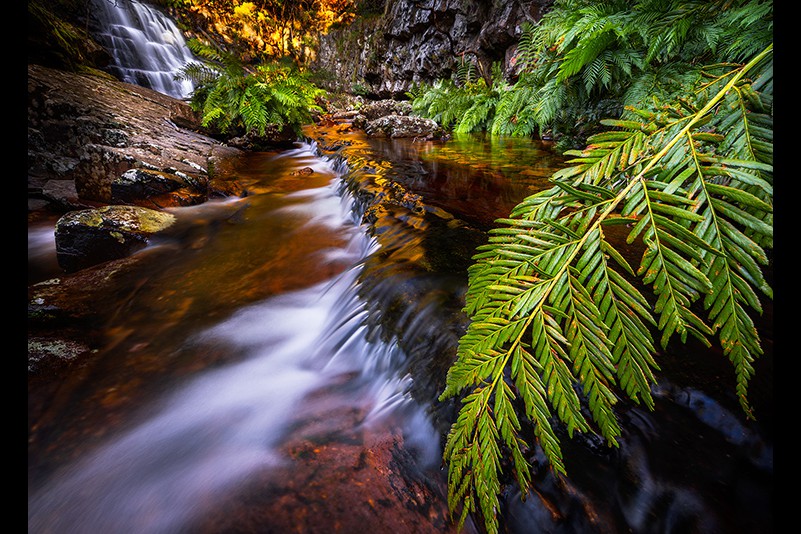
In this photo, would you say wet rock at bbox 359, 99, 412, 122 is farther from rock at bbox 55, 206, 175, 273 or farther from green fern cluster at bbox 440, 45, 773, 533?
green fern cluster at bbox 440, 45, 773, 533

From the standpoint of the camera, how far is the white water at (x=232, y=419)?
4.73 ft

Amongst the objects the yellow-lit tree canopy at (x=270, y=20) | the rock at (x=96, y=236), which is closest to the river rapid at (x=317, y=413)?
the rock at (x=96, y=236)

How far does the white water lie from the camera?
1441 mm

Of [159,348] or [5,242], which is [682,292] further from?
[159,348]

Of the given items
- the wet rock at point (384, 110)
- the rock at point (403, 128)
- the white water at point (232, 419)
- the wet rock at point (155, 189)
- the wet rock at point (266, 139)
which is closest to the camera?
the white water at point (232, 419)

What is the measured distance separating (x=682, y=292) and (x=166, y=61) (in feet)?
63.0

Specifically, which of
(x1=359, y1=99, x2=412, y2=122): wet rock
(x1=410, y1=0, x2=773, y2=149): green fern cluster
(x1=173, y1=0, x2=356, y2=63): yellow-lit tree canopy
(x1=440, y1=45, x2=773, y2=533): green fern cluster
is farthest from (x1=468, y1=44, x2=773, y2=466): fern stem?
(x1=173, y1=0, x2=356, y2=63): yellow-lit tree canopy

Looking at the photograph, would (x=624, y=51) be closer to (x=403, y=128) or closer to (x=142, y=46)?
(x=403, y=128)

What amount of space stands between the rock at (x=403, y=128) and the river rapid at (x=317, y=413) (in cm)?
691

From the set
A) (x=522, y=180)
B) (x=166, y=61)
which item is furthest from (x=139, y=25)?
(x=522, y=180)

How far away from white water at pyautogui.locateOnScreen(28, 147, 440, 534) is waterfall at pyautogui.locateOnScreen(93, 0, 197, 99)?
1352 centimetres

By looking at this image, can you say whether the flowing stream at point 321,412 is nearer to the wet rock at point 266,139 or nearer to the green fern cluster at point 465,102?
the wet rock at point 266,139

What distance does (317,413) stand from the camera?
5.85 ft

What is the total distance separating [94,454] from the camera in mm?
1633
